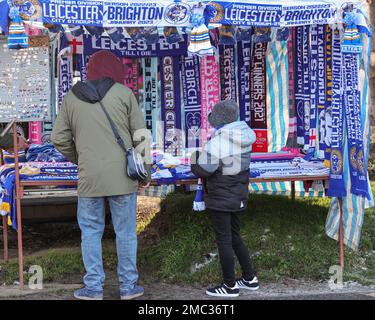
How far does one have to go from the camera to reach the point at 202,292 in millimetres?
5664

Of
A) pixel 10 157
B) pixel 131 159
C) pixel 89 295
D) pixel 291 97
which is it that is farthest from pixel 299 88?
pixel 89 295

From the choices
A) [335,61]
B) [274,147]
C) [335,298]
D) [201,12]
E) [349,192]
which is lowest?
[335,298]

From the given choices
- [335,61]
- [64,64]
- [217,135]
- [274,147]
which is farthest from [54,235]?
[335,61]

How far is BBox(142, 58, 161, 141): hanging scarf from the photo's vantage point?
23.6 ft

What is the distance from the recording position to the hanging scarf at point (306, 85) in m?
6.62

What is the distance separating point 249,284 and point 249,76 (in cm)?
264

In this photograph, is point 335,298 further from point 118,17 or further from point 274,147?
point 118,17

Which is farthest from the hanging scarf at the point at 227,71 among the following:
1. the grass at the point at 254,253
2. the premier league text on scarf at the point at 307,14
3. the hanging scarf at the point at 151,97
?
the premier league text on scarf at the point at 307,14

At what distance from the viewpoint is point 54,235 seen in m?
8.00

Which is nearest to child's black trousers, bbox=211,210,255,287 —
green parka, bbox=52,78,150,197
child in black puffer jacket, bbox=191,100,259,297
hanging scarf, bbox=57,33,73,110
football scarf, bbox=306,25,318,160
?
child in black puffer jacket, bbox=191,100,259,297

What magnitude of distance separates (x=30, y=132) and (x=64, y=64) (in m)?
0.85

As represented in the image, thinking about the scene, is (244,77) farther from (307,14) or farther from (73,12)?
(73,12)

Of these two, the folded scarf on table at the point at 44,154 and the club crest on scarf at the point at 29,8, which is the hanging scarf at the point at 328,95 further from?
the club crest on scarf at the point at 29,8

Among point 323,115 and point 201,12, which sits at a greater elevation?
point 201,12
